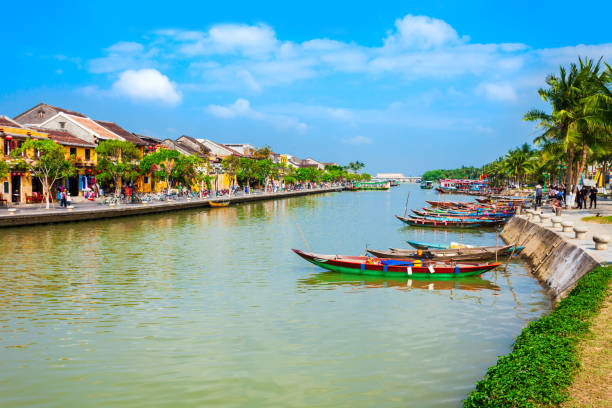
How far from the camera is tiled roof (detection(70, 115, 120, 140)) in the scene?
5664 cm

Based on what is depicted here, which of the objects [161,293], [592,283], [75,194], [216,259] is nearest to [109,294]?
[161,293]

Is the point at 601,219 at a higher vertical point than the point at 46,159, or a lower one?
lower

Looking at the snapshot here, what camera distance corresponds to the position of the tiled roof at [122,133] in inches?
2483

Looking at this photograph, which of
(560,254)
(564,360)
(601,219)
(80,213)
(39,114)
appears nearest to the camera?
(564,360)

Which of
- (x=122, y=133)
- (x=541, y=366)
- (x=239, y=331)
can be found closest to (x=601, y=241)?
(x=541, y=366)

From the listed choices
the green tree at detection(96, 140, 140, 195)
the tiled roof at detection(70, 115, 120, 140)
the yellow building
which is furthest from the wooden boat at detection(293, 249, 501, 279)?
the tiled roof at detection(70, 115, 120, 140)

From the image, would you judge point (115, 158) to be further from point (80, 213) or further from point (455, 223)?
point (455, 223)

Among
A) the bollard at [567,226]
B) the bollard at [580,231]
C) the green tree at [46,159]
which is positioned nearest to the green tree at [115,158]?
the green tree at [46,159]

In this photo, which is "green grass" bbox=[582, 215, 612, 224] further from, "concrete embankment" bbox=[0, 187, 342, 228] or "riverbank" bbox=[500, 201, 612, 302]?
"concrete embankment" bbox=[0, 187, 342, 228]

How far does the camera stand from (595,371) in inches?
295

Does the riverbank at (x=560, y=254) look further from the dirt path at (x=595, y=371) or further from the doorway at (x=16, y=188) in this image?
the doorway at (x=16, y=188)

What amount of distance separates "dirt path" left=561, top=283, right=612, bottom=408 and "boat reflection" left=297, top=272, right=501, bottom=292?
8.85m

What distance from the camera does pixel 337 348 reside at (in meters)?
11.7

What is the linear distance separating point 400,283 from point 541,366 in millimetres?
11462
